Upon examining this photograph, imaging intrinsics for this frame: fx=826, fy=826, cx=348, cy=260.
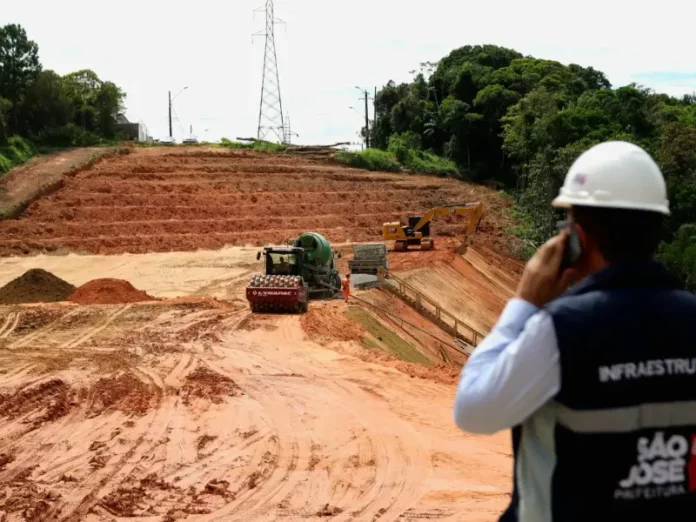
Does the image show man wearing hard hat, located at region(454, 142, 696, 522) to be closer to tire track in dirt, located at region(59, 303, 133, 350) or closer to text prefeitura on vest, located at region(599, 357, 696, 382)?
text prefeitura on vest, located at region(599, 357, 696, 382)

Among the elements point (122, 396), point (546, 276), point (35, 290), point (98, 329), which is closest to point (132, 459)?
point (122, 396)

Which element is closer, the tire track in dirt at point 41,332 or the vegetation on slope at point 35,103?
the tire track in dirt at point 41,332

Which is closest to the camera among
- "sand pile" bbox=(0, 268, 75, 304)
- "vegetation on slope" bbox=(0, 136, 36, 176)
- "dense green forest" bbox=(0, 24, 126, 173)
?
"sand pile" bbox=(0, 268, 75, 304)

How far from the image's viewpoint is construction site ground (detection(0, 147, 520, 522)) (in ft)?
30.0

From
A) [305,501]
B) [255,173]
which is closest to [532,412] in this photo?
[305,501]

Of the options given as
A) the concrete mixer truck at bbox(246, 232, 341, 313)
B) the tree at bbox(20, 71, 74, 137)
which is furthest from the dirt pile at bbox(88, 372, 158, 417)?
the tree at bbox(20, 71, 74, 137)

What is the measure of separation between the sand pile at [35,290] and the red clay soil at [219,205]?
11.0 metres

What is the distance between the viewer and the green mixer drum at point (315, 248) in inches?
962

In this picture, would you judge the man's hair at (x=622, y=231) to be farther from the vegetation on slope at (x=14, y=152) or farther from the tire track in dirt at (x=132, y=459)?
the vegetation on slope at (x=14, y=152)

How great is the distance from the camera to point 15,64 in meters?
56.8

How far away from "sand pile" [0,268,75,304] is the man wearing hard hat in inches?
927

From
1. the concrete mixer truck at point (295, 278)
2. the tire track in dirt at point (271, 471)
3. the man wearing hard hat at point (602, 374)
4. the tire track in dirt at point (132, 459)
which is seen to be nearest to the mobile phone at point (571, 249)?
the man wearing hard hat at point (602, 374)

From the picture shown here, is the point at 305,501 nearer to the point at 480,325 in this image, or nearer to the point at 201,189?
the point at 480,325

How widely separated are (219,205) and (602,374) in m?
42.7
